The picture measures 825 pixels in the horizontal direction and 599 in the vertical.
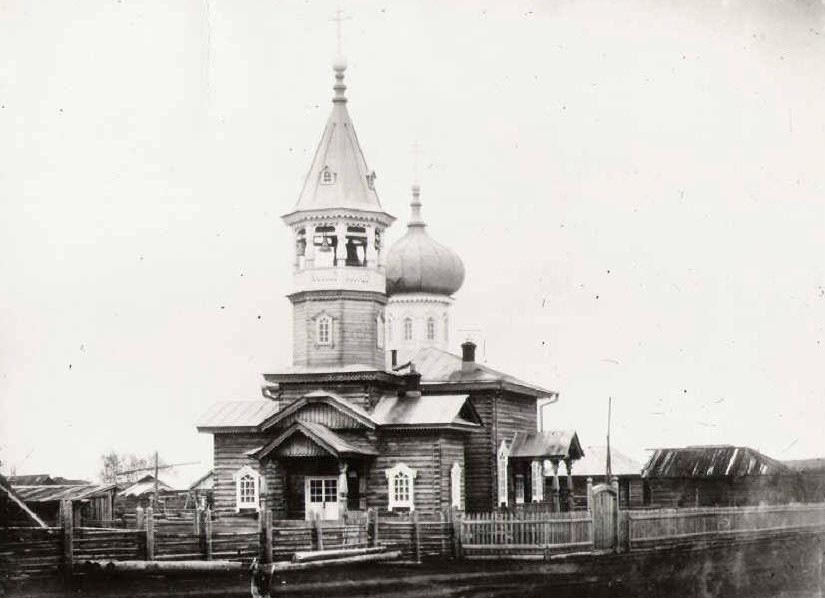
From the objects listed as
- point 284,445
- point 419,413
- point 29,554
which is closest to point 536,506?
point 419,413

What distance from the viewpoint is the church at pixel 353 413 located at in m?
38.1

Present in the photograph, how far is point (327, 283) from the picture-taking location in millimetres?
39688

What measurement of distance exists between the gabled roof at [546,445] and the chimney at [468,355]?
2.67m

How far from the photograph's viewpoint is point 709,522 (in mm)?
35938

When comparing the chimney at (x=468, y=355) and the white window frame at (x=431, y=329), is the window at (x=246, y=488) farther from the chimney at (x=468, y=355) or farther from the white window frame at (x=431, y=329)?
the white window frame at (x=431, y=329)

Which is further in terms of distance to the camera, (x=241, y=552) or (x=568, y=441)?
(x=568, y=441)

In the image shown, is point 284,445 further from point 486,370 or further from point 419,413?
point 486,370

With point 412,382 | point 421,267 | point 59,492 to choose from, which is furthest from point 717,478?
point 59,492

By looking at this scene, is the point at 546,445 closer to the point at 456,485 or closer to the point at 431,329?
the point at 456,485

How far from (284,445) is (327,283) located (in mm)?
5223

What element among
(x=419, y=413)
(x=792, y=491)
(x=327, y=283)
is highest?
(x=327, y=283)

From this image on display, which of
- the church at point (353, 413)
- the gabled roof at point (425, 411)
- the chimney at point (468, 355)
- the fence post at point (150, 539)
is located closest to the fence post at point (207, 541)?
the fence post at point (150, 539)

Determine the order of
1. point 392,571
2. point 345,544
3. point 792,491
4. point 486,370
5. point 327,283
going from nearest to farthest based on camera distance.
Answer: point 392,571, point 345,544, point 327,283, point 486,370, point 792,491

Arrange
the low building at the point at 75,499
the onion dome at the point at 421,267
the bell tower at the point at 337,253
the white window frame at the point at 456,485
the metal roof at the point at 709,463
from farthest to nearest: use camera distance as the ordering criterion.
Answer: the onion dome at the point at 421,267 → the metal roof at the point at 709,463 → the bell tower at the point at 337,253 → the white window frame at the point at 456,485 → the low building at the point at 75,499
